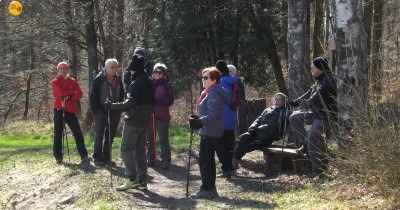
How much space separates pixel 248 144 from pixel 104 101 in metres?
2.57

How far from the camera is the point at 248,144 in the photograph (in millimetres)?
10672

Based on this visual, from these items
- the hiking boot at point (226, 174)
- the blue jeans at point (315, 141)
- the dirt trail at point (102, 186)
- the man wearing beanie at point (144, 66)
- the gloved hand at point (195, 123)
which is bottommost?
the dirt trail at point (102, 186)

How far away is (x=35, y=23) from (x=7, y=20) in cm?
319

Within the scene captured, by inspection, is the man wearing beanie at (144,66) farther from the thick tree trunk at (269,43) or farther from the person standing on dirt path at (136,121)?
the thick tree trunk at (269,43)

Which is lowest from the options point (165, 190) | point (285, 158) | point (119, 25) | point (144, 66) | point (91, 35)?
point (165, 190)

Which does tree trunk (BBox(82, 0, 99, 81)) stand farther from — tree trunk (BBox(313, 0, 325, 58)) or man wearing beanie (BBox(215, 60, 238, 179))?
man wearing beanie (BBox(215, 60, 238, 179))

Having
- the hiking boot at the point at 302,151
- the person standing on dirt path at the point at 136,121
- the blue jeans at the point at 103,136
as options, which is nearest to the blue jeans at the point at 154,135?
the blue jeans at the point at 103,136

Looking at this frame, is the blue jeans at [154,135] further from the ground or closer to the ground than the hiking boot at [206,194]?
further from the ground

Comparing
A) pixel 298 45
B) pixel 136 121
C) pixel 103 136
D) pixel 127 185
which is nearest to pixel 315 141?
pixel 136 121

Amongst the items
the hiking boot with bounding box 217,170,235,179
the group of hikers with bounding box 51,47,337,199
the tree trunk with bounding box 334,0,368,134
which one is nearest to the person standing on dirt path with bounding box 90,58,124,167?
the group of hikers with bounding box 51,47,337,199

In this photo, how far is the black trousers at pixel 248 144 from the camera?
1065cm

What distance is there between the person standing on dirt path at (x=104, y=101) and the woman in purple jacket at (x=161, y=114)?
63 cm

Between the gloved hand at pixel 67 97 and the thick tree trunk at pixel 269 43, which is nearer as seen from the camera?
the gloved hand at pixel 67 97

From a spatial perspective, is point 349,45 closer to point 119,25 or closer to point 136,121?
point 136,121
